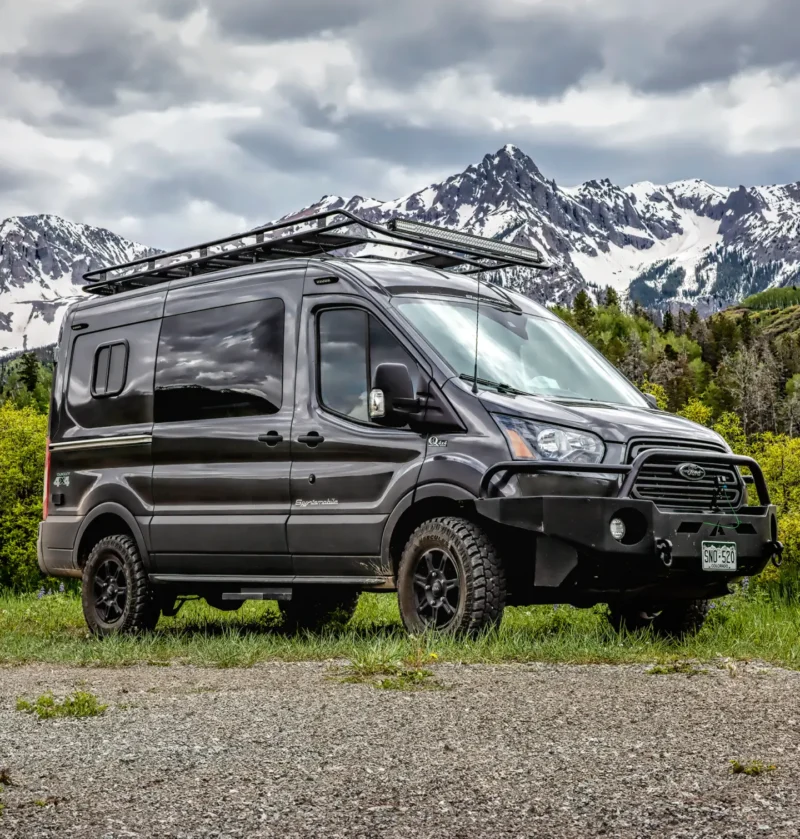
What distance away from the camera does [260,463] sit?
341 inches

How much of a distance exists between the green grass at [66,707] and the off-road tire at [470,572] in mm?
2267

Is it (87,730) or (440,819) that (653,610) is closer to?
(87,730)

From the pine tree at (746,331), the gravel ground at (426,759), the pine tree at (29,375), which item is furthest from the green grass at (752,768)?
the pine tree at (746,331)

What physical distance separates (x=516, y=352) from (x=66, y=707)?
12.8 feet

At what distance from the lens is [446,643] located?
6918 millimetres

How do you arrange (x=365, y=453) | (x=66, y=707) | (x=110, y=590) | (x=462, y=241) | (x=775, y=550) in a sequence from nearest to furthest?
(x=66, y=707) → (x=775, y=550) → (x=365, y=453) → (x=462, y=241) → (x=110, y=590)

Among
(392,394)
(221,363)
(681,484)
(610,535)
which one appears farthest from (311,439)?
(681,484)

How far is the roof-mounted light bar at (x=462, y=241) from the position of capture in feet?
29.2

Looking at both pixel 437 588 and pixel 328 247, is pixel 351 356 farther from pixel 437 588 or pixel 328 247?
pixel 437 588

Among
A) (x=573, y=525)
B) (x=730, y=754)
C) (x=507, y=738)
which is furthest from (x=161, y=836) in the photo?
(x=573, y=525)

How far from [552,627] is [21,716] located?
4175 mm

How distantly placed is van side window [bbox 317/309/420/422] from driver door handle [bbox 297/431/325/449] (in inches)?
7.7

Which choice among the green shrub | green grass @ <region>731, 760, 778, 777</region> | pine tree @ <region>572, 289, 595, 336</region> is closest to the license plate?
green grass @ <region>731, 760, 778, 777</region>

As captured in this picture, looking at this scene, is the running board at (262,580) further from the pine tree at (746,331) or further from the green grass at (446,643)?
the pine tree at (746,331)
